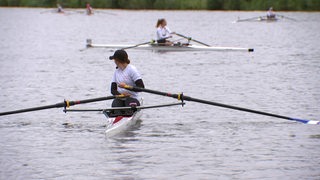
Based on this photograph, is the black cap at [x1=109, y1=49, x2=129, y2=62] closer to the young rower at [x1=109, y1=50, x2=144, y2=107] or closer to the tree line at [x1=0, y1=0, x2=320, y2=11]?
the young rower at [x1=109, y1=50, x2=144, y2=107]

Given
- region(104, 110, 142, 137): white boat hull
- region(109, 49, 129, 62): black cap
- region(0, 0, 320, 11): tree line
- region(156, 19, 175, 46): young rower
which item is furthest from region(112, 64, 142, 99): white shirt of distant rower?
region(0, 0, 320, 11): tree line

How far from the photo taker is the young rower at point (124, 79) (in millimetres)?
16281

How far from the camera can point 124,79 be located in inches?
649

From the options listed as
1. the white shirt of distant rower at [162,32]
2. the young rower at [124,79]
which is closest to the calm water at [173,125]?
the young rower at [124,79]

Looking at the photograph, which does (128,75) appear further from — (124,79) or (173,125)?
(173,125)

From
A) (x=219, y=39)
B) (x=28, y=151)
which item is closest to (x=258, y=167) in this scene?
(x=28, y=151)

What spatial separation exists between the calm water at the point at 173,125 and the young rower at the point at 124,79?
696 millimetres

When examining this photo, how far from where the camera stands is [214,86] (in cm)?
2497

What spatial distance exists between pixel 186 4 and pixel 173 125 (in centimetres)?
8437

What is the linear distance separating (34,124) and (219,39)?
36.1 m

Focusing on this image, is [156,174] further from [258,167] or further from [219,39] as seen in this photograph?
[219,39]

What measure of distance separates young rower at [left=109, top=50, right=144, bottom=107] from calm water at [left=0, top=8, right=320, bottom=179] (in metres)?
0.70

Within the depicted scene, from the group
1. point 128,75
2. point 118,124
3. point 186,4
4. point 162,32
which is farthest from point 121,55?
point 186,4

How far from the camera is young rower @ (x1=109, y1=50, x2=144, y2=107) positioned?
641 inches
